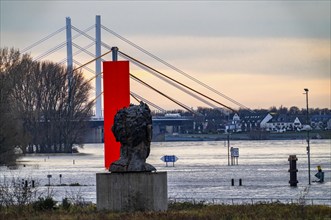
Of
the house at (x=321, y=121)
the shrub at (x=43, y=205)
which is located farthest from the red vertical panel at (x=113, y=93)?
the house at (x=321, y=121)

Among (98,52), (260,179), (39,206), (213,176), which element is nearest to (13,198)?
(39,206)

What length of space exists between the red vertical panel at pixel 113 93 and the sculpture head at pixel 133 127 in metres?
12.9

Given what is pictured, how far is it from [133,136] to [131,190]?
165 centimetres

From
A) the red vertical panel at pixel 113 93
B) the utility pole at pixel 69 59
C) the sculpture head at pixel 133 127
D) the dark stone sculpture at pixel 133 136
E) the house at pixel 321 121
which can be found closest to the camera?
the dark stone sculpture at pixel 133 136

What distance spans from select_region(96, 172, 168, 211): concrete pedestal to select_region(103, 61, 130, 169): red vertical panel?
1388 cm

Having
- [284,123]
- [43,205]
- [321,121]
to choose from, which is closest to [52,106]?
[321,121]

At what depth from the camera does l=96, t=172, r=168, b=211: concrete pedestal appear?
3114cm

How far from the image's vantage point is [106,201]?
3138 cm

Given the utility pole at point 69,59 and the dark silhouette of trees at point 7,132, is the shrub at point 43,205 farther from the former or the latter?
the utility pole at point 69,59

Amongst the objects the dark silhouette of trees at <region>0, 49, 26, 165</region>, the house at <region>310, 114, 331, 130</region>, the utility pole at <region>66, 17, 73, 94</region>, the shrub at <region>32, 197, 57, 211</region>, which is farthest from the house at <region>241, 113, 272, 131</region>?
the shrub at <region>32, 197, 57, 211</region>

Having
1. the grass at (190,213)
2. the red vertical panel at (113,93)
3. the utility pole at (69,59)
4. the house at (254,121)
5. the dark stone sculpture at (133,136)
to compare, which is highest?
the utility pole at (69,59)

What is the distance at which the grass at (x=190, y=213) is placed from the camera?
29.3 meters

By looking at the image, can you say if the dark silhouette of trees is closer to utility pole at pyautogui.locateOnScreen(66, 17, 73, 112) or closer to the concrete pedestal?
utility pole at pyautogui.locateOnScreen(66, 17, 73, 112)

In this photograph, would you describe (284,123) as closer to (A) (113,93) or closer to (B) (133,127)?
(A) (113,93)
